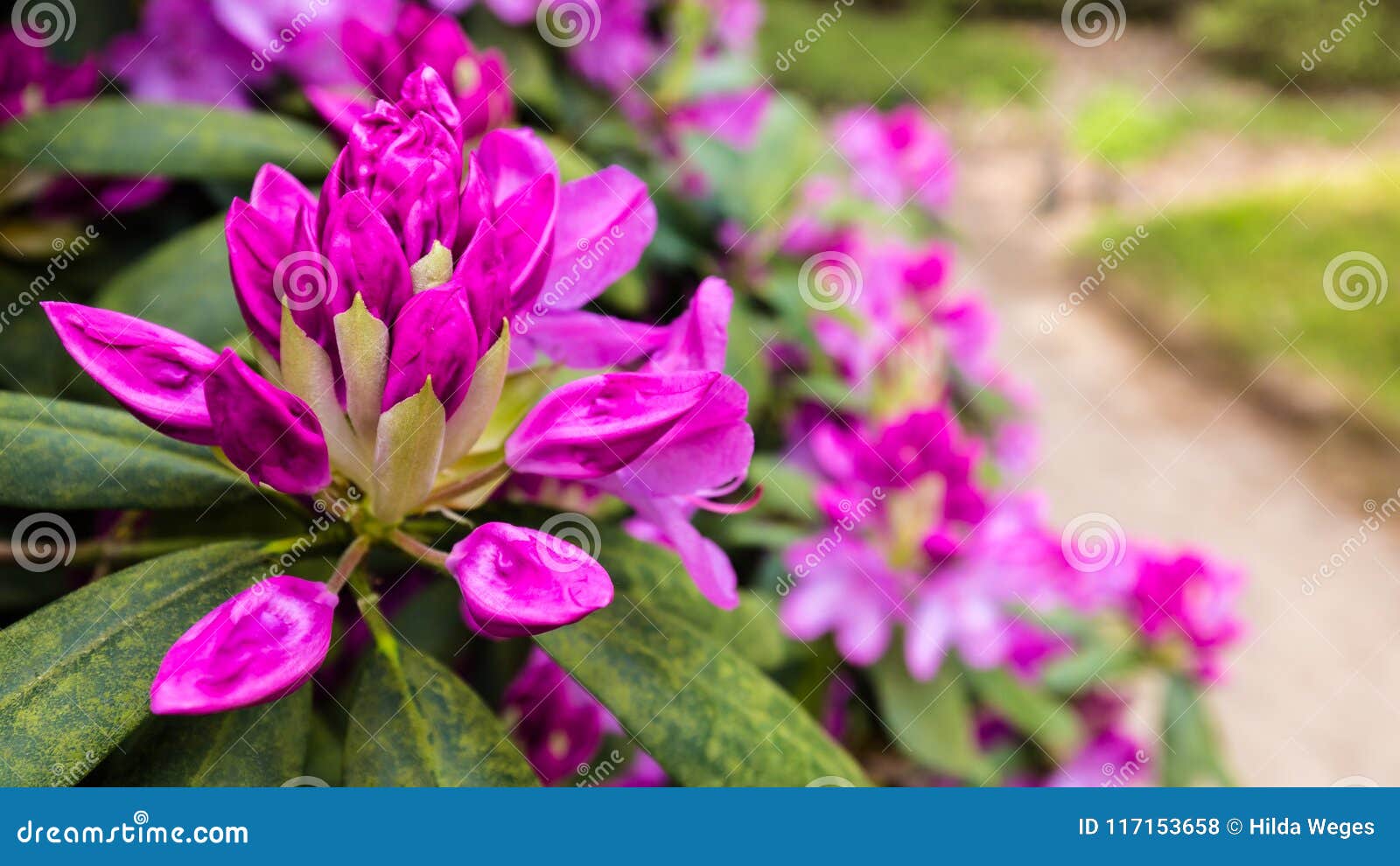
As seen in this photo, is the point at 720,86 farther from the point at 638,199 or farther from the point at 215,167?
the point at 638,199

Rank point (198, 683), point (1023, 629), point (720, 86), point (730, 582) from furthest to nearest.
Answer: point (720, 86) < point (1023, 629) < point (730, 582) < point (198, 683)

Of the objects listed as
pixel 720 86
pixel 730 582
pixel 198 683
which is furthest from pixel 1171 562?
pixel 198 683
